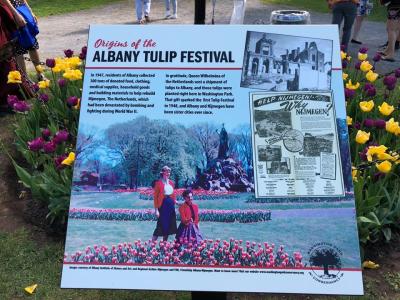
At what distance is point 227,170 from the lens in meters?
2.27

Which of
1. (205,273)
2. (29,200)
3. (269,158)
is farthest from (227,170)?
(29,200)

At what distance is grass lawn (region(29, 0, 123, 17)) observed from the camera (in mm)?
12992

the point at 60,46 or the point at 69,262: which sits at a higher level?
the point at 69,262

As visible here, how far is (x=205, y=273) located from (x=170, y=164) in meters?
0.52

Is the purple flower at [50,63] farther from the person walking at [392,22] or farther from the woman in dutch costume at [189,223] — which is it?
the person walking at [392,22]

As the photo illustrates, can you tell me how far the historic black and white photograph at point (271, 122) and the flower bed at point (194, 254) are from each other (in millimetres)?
512

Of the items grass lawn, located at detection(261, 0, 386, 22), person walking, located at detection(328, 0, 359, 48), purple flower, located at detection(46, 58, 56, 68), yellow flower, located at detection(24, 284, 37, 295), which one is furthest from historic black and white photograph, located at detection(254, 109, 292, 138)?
grass lawn, located at detection(261, 0, 386, 22)

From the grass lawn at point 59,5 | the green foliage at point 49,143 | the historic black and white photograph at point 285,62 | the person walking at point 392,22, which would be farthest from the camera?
the grass lawn at point 59,5

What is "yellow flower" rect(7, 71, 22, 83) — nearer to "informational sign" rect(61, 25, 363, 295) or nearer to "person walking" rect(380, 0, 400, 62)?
"informational sign" rect(61, 25, 363, 295)

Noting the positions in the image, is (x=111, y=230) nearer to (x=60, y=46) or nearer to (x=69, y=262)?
(x=69, y=262)

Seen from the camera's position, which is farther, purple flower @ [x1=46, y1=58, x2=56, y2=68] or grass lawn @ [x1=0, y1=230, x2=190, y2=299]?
purple flower @ [x1=46, y1=58, x2=56, y2=68]

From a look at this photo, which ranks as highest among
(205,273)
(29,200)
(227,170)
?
(227,170)

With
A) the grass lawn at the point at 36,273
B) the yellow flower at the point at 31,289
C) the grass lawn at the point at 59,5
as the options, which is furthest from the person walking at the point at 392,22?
the grass lawn at the point at 59,5

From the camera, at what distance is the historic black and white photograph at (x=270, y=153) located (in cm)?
223
